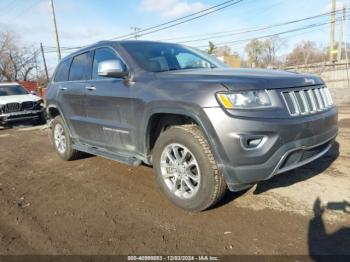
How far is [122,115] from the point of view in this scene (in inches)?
157

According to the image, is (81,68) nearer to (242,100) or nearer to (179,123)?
(179,123)

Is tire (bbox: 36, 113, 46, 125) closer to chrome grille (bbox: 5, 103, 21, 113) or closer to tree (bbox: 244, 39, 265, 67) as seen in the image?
chrome grille (bbox: 5, 103, 21, 113)

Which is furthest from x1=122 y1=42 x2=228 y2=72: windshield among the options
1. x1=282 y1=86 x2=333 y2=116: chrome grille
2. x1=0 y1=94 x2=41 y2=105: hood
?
x1=0 y1=94 x2=41 y2=105: hood

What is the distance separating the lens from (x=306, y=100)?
326cm

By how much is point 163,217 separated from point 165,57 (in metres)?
2.04

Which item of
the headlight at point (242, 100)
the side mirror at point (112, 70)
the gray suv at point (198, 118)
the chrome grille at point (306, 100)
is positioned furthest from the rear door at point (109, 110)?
the chrome grille at point (306, 100)

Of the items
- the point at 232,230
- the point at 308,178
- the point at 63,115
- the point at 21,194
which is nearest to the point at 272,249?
the point at 232,230

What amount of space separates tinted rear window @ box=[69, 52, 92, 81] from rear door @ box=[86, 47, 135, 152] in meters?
0.19

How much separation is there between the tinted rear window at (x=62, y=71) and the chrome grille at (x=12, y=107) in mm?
6753

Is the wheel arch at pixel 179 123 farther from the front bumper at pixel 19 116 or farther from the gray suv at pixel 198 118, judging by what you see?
the front bumper at pixel 19 116

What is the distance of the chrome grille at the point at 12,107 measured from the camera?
1157cm

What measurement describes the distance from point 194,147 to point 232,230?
850 millimetres

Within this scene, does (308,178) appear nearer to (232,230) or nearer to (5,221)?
(232,230)

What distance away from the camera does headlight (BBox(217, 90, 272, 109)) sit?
290cm
